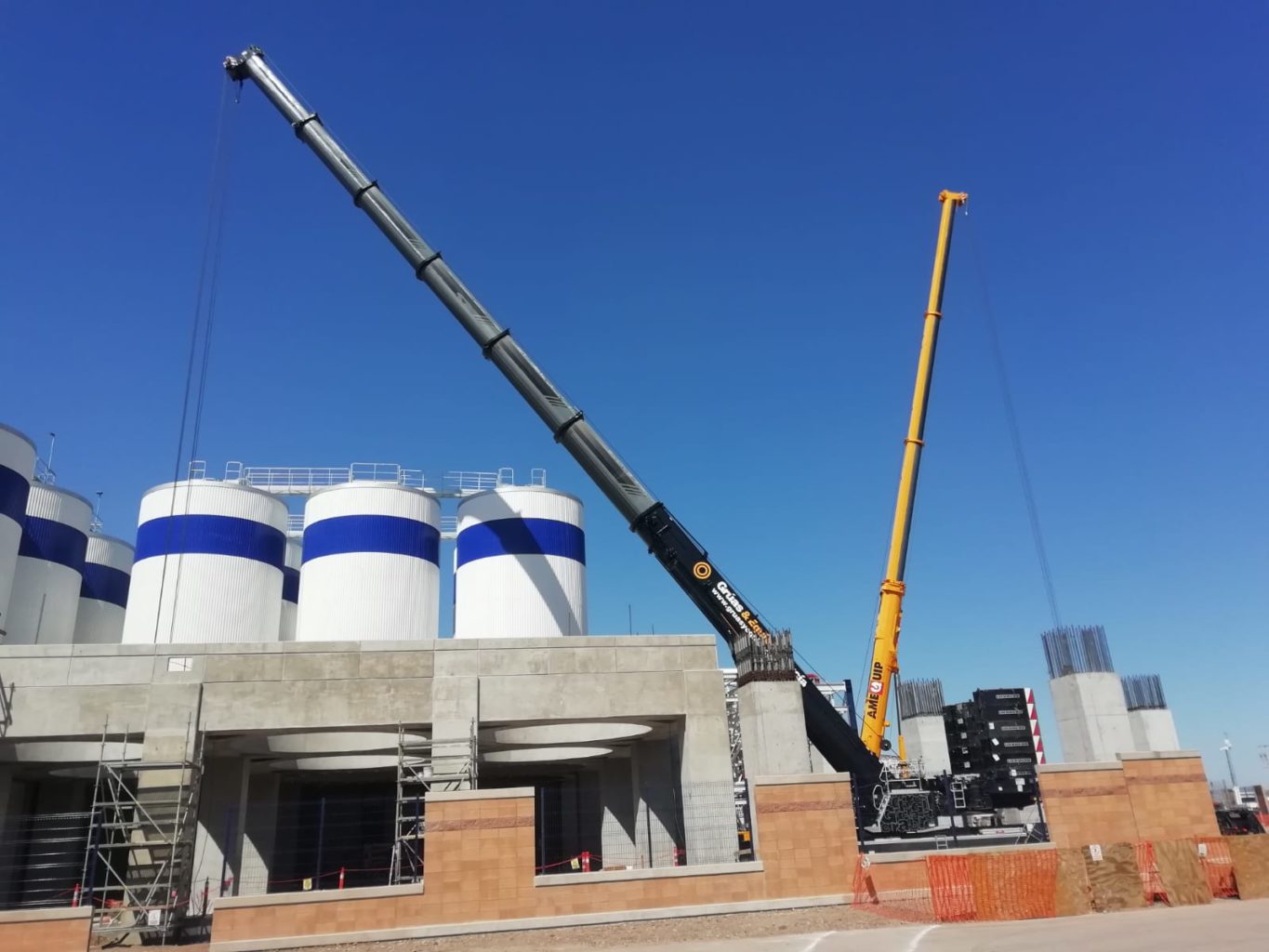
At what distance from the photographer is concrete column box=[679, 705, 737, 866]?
2000 centimetres

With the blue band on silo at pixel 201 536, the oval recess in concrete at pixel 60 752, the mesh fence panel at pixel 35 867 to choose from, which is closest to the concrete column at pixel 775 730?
the mesh fence panel at pixel 35 867

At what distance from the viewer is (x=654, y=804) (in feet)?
91.8

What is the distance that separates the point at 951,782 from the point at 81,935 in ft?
68.0

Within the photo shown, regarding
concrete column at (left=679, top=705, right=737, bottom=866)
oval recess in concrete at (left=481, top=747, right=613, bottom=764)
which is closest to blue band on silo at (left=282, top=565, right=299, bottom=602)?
oval recess in concrete at (left=481, top=747, right=613, bottom=764)

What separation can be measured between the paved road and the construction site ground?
0.01 m

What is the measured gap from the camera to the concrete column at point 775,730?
20656mm

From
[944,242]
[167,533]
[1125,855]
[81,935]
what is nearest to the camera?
[81,935]

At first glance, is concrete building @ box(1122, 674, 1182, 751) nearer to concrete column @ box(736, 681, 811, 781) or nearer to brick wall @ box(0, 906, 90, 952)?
concrete column @ box(736, 681, 811, 781)

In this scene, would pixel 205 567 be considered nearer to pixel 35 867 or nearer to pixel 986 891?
pixel 35 867

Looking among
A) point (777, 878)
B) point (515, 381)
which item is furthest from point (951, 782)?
point (515, 381)

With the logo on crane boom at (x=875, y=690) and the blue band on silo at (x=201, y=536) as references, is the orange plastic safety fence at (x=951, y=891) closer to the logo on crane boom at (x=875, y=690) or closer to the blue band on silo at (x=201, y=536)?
the logo on crane boom at (x=875, y=690)

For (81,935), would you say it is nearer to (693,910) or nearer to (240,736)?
(240,736)

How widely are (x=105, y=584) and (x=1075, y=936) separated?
130ft

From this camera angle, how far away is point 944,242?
104ft
